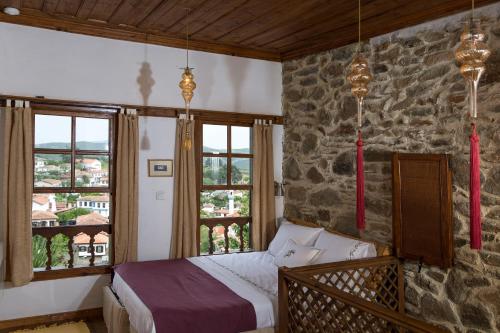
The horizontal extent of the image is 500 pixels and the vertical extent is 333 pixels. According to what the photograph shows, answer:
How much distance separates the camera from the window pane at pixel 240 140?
5156mm

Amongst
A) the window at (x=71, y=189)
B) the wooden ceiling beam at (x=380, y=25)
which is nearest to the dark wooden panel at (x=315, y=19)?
the wooden ceiling beam at (x=380, y=25)

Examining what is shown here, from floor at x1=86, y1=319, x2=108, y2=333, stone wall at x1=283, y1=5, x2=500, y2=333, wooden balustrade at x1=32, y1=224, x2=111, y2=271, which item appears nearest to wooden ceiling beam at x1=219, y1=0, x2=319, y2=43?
stone wall at x1=283, y1=5, x2=500, y2=333

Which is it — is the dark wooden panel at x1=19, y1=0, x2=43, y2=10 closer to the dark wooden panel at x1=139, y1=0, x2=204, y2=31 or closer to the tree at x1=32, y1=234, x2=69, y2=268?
the dark wooden panel at x1=139, y1=0, x2=204, y2=31

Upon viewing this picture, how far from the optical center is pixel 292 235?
15.3 ft

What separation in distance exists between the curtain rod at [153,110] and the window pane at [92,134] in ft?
0.52

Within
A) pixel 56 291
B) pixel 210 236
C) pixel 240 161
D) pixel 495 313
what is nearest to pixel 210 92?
pixel 240 161

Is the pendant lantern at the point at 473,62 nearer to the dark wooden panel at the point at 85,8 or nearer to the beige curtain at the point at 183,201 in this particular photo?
the dark wooden panel at the point at 85,8

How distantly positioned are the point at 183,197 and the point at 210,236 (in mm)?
630

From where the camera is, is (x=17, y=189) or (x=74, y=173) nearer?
(x=17, y=189)

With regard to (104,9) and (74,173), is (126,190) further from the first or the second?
(104,9)

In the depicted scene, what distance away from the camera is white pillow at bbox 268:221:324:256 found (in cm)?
451

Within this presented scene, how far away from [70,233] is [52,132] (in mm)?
1014

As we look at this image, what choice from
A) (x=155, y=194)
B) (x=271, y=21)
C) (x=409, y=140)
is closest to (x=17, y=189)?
(x=155, y=194)

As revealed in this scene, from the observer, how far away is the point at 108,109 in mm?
4457
